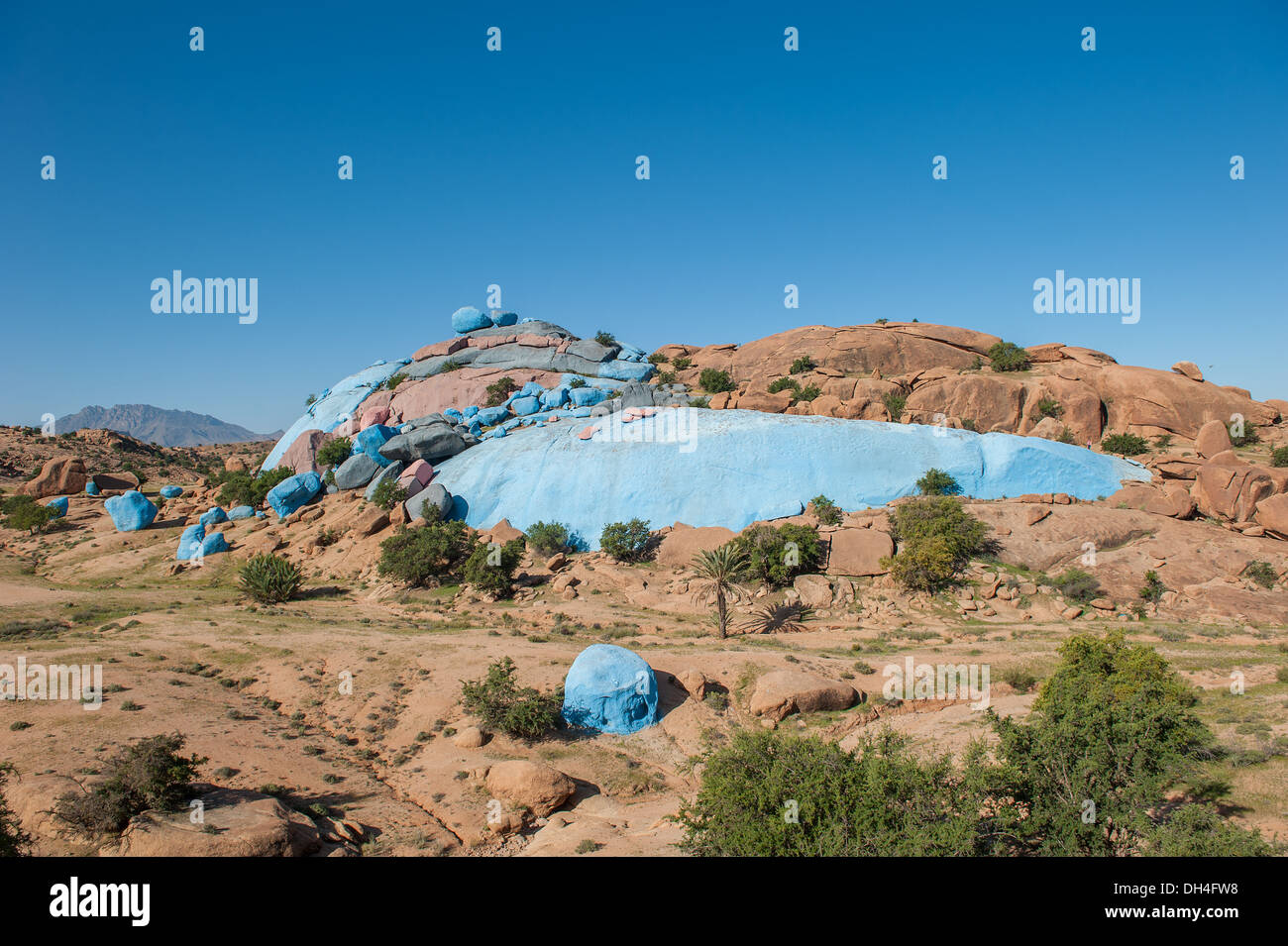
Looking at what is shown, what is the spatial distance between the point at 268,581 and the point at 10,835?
18959 millimetres

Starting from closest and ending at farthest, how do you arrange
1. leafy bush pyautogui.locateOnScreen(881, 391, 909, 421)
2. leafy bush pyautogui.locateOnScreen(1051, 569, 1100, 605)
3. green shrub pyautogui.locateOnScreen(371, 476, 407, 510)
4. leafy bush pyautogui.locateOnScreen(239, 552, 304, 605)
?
leafy bush pyautogui.locateOnScreen(1051, 569, 1100, 605) → leafy bush pyautogui.locateOnScreen(239, 552, 304, 605) → green shrub pyautogui.locateOnScreen(371, 476, 407, 510) → leafy bush pyautogui.locateOnScreen(881, 391, 909, 421)

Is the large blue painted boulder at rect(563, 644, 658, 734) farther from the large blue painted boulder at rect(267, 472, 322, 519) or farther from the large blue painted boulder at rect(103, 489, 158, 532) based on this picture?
the large blue painted boulder at rect(103, 489, 158, 532)

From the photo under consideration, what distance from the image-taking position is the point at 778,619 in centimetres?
2558

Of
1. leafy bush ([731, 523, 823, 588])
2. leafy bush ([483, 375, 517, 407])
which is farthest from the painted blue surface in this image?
leafy bush ([483, 375, 517, 407])

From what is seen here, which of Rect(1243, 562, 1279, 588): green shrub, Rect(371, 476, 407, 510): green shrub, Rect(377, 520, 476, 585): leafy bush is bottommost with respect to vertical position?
Rect(1243, 562, 1279, 588): green shrub

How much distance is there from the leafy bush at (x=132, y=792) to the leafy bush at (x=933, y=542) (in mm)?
24447

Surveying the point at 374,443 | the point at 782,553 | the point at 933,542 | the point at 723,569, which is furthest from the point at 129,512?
the point at 933,542

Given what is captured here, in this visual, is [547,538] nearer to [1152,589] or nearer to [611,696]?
[611,696]

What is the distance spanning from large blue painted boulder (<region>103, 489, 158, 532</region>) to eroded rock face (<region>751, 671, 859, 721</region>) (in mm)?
39805

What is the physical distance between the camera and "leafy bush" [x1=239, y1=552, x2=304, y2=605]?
27.3 m

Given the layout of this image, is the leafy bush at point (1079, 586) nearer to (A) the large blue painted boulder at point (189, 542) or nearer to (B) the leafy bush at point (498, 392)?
(B) the leafy bush at point (498, 392)

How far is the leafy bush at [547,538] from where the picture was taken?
31812 mm
